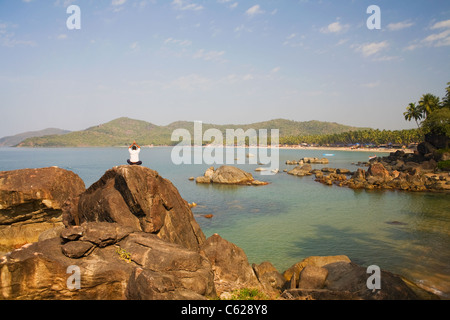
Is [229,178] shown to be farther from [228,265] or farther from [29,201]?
[228,265]

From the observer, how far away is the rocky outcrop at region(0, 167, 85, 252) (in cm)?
2014

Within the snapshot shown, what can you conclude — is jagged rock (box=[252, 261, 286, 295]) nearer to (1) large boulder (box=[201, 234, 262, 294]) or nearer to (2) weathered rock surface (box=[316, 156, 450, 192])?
(1) large boulder (box=[201, 234, 262, 294])

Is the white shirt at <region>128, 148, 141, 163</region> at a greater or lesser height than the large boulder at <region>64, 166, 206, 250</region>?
greater

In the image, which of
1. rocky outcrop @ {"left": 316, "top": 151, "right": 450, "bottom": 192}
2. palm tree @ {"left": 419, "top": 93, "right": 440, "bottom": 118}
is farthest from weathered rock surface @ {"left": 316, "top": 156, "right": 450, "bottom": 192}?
Result: palm tree @ {"left": 419, "top": 93, "right": 440, "bottom": 118}

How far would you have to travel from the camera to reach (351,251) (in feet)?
81.9

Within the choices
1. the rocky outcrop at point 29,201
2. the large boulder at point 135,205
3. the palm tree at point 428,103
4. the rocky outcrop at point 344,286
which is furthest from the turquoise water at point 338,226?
the palm tree at point 428,103

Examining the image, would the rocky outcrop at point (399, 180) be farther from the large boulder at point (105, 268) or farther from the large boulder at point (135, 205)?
the large boulder at point (105, 268)

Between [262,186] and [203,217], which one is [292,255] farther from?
[262,186]

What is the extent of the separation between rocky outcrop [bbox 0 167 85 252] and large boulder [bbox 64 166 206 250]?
3.87m

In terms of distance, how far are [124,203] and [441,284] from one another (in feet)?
68.9

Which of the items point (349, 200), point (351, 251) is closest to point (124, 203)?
point (351, 251)

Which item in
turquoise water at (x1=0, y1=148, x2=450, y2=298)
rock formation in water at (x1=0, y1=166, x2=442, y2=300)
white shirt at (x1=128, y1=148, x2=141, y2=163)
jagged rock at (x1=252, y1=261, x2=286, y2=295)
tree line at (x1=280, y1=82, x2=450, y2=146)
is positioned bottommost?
turquoise water at (x1=0, y1=148, x2=450, y2=298)

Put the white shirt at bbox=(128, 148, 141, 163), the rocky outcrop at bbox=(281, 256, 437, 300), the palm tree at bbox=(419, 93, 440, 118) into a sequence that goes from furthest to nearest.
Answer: the palm tree at bbox=(419, 93, 440, 118) → the white shirt at bbox=(128, 148, 141, 163) → the rocky outcrop at bbox=(281, 256, 437, 300)
